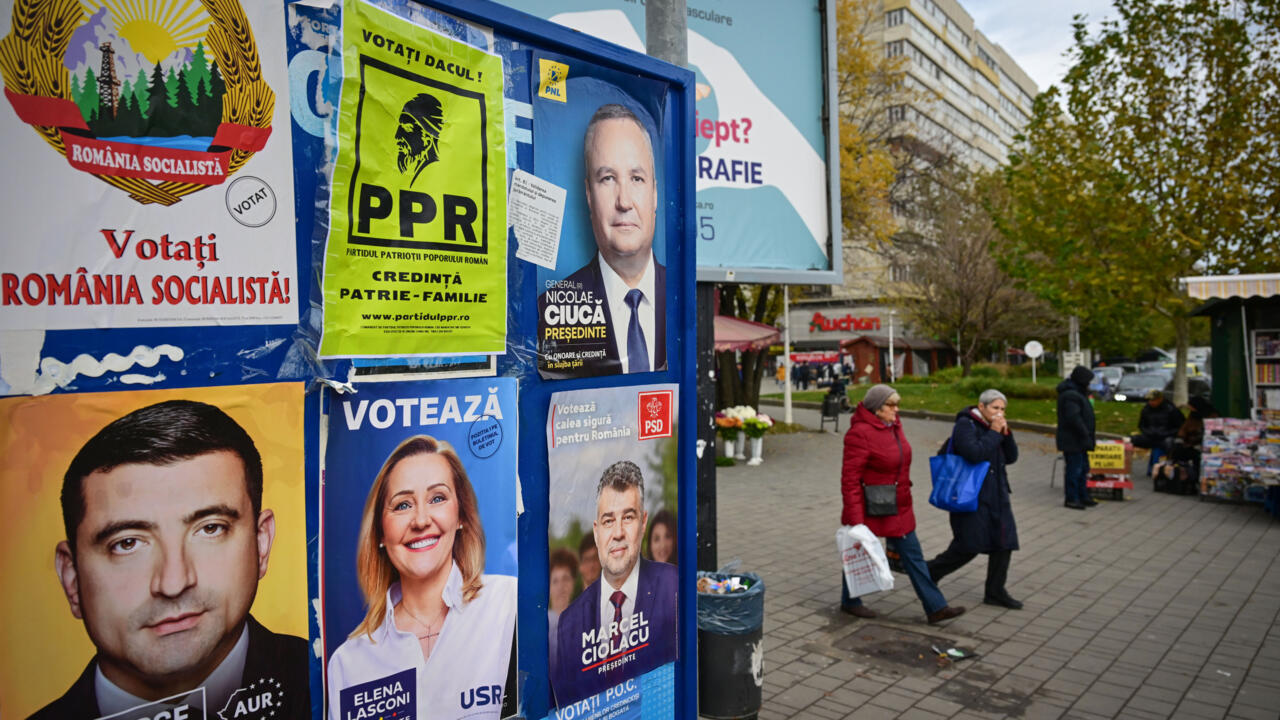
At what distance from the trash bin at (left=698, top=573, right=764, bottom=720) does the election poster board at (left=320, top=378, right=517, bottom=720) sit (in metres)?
1.59

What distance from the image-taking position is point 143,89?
6.68 ft

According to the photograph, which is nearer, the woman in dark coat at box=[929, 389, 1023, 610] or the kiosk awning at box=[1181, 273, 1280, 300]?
the woman in dark coat at box=[929, 389, 1023, 610]

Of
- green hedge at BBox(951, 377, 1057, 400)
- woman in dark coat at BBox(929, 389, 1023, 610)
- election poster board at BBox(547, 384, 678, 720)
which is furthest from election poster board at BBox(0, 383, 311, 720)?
green hedge at BBox(951, 377, 1057, 400)

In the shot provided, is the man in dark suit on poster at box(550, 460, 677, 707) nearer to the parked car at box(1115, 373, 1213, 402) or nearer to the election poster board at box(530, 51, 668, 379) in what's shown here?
the election poster board at box(530, 51, 668, 379)

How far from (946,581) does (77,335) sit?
7360mm

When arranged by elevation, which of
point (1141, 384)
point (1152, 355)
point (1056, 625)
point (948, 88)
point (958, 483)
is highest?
point (948, 88)

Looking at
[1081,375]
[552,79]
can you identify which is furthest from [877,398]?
[1081,375]

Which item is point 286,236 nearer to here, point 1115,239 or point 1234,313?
point 1234,313

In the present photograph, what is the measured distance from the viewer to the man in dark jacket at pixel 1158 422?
12.4 meters

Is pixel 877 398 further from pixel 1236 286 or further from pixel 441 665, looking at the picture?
pixel 1236 286

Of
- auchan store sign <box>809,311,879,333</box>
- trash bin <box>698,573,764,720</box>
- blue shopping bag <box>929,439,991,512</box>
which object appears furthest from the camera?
auchan store sign <box>809,311,879,333</box>

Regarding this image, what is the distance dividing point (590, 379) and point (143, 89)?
1.62 metres

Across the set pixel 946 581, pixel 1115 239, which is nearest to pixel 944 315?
pixel 1115 239

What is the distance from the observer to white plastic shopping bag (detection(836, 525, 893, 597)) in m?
6.19
